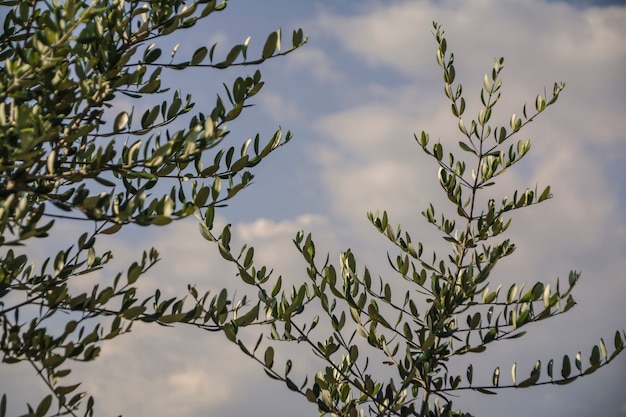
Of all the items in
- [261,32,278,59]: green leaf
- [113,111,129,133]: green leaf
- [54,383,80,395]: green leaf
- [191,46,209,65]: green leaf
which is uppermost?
[191,46,209,65]: green leaf

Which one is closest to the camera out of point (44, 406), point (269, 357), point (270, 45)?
point (44, 406)

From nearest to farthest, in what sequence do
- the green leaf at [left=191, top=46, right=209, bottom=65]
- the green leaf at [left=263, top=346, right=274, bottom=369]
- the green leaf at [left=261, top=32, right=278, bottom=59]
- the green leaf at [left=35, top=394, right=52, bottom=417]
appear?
the green leaf at [left=35, top=394, right=52, bottom=417]
the green leaf at [left=261, top=32, right=278, bottom=59]
the green leaf at [left=191, top=46, right=209, bottom=65]
the green leaf at [left=263, top=346, right=274, bottom=369]

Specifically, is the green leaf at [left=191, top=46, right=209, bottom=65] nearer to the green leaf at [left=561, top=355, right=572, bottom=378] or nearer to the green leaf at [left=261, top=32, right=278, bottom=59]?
the green leaf at [left=261, top=32, right=278, bottom=59]

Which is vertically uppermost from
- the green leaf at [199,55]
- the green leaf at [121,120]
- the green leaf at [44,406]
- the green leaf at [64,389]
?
the green leaf at [199,55]

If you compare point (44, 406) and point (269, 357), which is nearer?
point (44, 406)

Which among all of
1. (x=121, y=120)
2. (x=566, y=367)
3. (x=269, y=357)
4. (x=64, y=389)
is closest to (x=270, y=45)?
(x=121, y=120)

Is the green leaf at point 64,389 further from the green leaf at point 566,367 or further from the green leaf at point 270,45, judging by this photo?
the green leaf at point 566,367

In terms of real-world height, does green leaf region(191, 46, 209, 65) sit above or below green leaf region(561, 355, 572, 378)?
above

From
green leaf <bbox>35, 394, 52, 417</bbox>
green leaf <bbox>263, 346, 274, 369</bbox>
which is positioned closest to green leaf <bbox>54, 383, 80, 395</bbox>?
green leaf <bbox>35, 394, 52, 417</bbox>

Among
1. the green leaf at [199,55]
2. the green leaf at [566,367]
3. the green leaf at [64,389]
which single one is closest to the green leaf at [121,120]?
the green leaf at [199,55]

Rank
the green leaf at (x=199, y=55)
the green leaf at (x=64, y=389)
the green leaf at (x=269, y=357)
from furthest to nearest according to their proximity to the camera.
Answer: the green leaf at (x=269, y=357), the green leaf at (x=199, y=55), the green leaf at (x=64, y=389)

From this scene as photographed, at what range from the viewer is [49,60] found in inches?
134

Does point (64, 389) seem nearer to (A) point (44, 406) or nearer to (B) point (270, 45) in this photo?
(A) point (44, 406)

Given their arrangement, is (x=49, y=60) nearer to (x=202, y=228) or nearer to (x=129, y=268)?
(x=129, y=268)
